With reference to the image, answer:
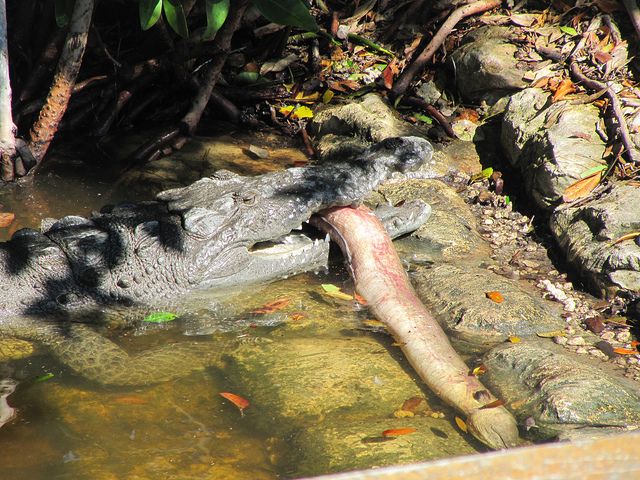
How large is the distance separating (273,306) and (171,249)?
0.74 meters

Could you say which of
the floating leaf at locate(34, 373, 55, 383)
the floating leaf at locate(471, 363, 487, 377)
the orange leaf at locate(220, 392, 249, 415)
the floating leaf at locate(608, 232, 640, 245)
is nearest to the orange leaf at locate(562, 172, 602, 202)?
the floating leaf at locate(608, 232, 640, 245)

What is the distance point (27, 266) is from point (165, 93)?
276 centimetres

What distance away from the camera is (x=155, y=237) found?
452 centimetres

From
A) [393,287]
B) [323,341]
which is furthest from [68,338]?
[393,287]

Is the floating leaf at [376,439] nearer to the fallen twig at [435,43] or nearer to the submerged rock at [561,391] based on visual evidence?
the submerged rock at [561,391]

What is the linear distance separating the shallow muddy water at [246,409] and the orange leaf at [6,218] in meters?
1.37

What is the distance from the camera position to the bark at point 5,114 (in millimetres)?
4594

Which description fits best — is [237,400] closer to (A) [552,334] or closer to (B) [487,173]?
(A) [552,334]

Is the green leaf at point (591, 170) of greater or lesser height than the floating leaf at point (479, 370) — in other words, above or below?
above

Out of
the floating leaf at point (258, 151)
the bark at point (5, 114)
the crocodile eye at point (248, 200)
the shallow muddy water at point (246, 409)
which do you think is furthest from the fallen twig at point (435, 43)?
the bark at point (5, 114)

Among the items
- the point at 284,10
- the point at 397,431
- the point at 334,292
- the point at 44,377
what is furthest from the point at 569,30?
the point at 44,377

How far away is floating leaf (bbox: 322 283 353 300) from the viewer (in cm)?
446

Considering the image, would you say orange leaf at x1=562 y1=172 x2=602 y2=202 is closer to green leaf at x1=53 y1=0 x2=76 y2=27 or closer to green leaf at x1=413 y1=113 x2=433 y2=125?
green leaf at x1=413 y1=113 x2=433 y2=125

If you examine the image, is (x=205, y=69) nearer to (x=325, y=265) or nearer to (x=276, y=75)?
(x=276, y=75)
